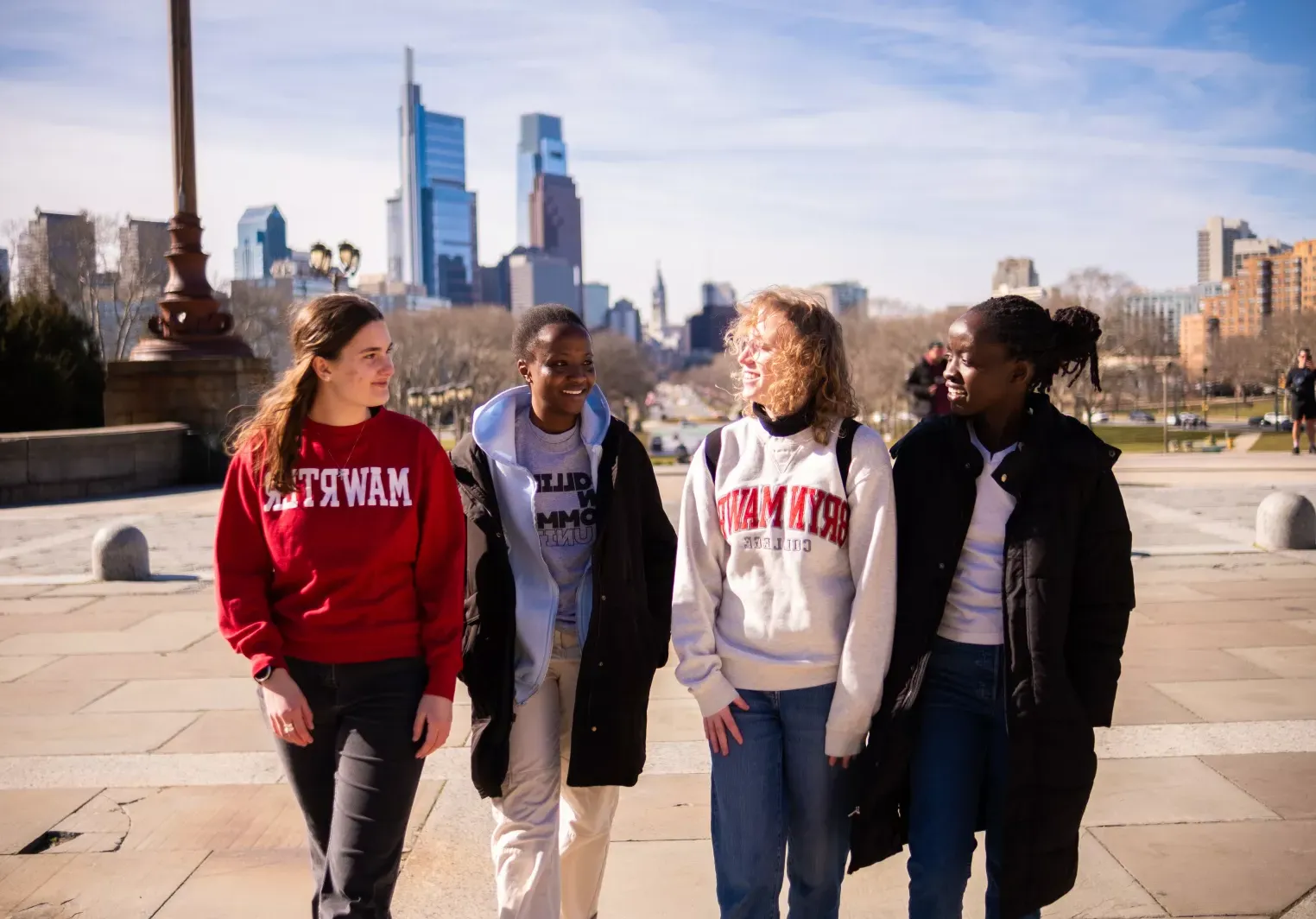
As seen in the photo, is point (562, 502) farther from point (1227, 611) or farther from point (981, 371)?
point (1227, 611)

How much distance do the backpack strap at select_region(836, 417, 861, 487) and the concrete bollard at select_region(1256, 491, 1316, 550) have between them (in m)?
8.90

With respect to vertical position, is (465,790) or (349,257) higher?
(349,257)

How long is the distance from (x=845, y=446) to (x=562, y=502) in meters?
0.82

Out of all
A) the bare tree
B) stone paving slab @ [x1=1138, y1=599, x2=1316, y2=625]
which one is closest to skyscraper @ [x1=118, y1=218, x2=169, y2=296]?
the bare tree

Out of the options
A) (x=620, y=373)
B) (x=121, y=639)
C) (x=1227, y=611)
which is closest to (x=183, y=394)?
(x=121, y=639)

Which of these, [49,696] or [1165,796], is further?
[49,696]

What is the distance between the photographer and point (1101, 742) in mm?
5234

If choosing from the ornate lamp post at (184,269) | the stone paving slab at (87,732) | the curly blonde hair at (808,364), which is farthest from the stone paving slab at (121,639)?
the ornate lamp post at (184,269)

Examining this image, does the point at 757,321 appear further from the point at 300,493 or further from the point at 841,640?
the point at 300,493

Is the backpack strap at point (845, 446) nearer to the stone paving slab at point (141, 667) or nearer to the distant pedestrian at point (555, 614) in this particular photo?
the distant pedestrian at point (555, 614)

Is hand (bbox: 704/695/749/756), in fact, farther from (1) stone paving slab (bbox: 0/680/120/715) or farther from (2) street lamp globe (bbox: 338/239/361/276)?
(2) street lamp globe (bbox: 338/239/361/276)

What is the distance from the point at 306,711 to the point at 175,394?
56.8 ft

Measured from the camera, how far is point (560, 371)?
319 centimetres

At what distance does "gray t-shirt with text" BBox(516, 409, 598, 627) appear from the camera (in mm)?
3186
